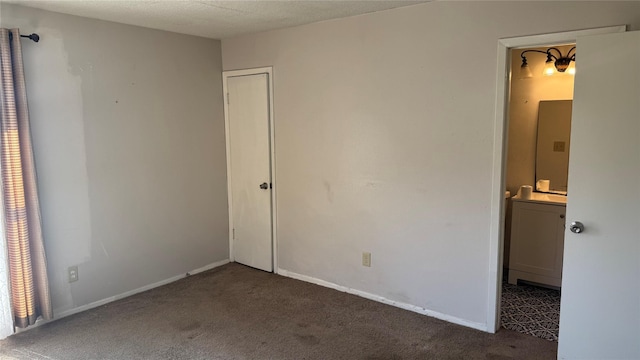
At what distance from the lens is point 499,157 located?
9.51 feet

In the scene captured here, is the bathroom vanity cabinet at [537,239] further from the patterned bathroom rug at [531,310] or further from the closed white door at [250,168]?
the closed white door at [250,168]

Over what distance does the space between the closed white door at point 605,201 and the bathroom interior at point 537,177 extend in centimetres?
97

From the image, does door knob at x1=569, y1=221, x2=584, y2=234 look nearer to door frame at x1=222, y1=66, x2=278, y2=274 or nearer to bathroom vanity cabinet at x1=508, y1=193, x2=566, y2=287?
bathroom vanity cabinet at x1=508, y1=193, x2=566, y2=287

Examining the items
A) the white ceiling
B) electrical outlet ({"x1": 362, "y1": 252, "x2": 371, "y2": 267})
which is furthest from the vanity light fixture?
electrical outlet ({"x1": 362, "y1": 252, "x2": 371, "y2": 267})

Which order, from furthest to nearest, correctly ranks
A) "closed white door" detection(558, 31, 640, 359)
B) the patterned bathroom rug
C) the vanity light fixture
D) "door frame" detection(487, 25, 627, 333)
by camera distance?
the vanity light fixture, the patterned bathroom rug, "door frame" detection(487, 25, 627, 333), "closed white door" detection(558, 31, 640, 359)

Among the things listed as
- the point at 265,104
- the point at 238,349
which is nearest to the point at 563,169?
the point at 265,104

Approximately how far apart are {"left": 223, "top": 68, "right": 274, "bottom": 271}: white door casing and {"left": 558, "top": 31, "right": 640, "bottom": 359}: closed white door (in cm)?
260

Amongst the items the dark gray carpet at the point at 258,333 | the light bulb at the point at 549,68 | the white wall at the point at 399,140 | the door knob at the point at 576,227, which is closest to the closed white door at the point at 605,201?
the door knob at the point at 576,227

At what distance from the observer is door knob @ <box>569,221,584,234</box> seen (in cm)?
247

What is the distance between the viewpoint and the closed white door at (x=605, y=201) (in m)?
2.32

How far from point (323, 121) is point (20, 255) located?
244 centimetres

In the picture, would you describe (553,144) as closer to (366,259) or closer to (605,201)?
(605,201)

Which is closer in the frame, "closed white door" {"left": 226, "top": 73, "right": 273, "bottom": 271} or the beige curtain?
the beige curtain

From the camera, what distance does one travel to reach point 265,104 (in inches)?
164
